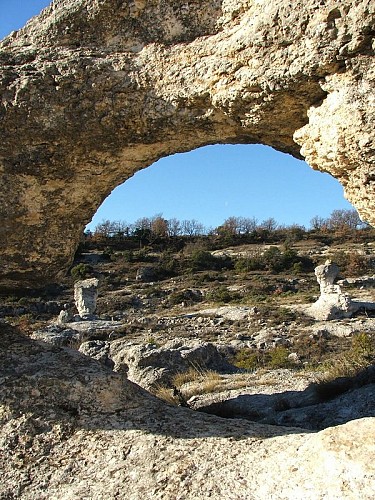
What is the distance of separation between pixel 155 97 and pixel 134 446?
372 centimetres

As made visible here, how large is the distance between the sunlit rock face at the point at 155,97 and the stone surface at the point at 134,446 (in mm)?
1924

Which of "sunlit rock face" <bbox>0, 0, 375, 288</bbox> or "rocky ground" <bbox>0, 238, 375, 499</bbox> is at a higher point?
"sunlit rock face" <bbox>0, 0, 375, 288</bbox>

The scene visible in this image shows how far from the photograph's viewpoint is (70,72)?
18.6 feet

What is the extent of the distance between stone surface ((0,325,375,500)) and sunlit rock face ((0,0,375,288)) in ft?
6.31

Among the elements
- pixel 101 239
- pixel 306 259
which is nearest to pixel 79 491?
pixel 306 259

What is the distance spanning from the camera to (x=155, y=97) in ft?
18.0

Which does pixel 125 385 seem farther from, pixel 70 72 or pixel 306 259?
pixel 306 259

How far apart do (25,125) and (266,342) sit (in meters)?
17.5

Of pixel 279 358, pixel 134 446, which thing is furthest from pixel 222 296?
pixel 134 446

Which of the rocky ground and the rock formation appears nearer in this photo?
the rocky ground

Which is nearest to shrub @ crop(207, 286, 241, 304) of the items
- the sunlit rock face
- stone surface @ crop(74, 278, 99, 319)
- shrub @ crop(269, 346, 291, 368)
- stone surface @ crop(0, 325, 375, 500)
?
stone surface @ crop(74, 278, 99, 319)

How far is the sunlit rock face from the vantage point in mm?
4246

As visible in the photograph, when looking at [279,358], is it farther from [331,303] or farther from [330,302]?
[330,302]

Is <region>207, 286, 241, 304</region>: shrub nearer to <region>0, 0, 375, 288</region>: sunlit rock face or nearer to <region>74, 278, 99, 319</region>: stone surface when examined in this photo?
<region>74, 278, 99, 319</region>: stone surface
